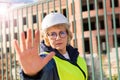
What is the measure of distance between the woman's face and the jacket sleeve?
216 millimetres

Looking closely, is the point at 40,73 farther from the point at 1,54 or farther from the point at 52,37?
the point at 1,54

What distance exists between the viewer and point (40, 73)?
1.84 meters

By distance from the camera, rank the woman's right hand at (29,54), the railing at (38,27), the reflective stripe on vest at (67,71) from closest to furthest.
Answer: the woman's right hand at (29,54)
the reflective stripe on vest at (67,71)
the railing at (38,27)

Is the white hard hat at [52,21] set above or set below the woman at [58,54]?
above

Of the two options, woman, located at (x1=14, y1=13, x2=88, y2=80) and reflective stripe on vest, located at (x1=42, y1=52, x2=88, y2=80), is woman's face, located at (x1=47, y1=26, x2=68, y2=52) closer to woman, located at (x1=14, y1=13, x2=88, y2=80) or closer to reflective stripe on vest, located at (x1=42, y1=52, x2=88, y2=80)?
woman, located at (x1=14, y1=13, x2=88, y2=80)

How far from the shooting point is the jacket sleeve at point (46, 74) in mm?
1794

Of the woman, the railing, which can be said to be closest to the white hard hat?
the woman

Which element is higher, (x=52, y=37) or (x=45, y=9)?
(x=45, y=9)

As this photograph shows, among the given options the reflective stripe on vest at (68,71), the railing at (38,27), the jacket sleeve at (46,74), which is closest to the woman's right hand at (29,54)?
the jacket sleeve at (46,74)

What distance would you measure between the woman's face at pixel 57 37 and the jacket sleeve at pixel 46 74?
0.22 metres

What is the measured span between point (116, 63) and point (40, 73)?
7.15 feet

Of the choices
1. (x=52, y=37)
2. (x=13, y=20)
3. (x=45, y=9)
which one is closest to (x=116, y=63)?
(x=45, y=9)

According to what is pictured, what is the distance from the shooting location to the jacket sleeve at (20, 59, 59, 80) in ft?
5.89

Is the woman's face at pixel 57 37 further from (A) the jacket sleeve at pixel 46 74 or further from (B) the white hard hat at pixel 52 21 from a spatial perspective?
(A) the jacket sleeve at pixel 46 74
